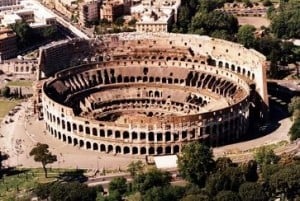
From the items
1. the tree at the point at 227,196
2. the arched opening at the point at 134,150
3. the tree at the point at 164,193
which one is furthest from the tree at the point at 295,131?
the tree at the point at 164,193

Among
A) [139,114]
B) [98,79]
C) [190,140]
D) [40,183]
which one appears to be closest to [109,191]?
[40,183]

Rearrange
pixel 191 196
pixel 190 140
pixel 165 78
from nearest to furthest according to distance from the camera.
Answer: pixel 191 196 → pixel 190 140 → pixel 165 78

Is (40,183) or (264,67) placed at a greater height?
(264,67)

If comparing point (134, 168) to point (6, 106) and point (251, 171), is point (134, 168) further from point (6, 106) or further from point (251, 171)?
point (6, 106)

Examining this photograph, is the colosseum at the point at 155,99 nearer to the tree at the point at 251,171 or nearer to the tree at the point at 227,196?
the tree at the point at 251,171

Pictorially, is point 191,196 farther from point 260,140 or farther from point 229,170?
point 260,140

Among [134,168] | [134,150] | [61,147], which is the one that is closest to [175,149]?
[134,150]
